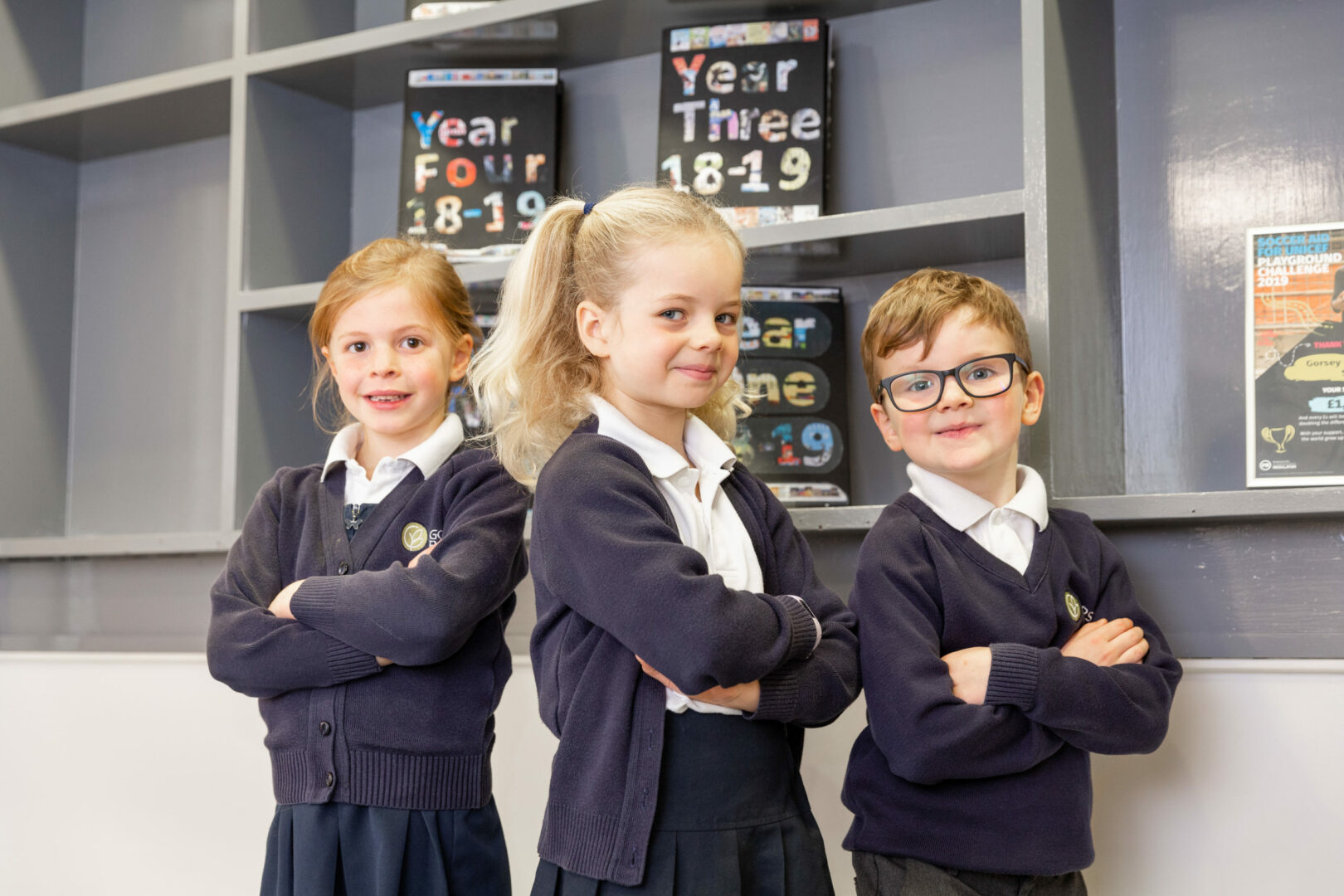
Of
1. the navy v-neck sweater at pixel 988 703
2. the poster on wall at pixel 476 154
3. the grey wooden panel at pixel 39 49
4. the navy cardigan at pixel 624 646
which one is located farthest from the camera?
the grey wooden panel at pixel 39 49

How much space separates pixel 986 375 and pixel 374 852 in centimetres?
92

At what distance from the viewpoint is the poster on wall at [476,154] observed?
2031 mm

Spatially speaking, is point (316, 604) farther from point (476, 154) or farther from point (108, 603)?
point (108, 603)

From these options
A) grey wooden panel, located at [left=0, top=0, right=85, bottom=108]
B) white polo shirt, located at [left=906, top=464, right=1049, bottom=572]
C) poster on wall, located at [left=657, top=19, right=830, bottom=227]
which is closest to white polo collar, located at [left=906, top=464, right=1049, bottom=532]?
white polo shirt, located at [left=906, top=464, right=1049, bottom=572]

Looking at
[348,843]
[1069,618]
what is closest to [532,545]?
[348,843]

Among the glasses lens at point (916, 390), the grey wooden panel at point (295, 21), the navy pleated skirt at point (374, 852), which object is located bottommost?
the navy pleated skirt at point (374, 852)

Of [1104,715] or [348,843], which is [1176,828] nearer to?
[1104,715]

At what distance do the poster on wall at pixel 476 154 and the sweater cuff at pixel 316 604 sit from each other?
77 centimetres

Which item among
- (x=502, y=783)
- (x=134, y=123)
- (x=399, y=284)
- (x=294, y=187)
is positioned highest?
(x=134, y=123)

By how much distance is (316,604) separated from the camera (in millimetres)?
1404

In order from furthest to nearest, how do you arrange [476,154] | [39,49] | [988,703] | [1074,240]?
[39,49] → [476,154] → [1074,240] → [988,703]

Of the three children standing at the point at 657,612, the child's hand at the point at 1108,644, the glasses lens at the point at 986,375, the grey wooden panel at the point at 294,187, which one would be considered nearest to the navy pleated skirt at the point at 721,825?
the three children standing at the point at 657,612

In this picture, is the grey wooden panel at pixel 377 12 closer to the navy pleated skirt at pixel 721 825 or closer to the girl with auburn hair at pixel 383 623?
the girl with auburn hair at pixel 383 623

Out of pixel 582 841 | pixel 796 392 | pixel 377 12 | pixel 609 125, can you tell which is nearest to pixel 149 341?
pixel 377 12
